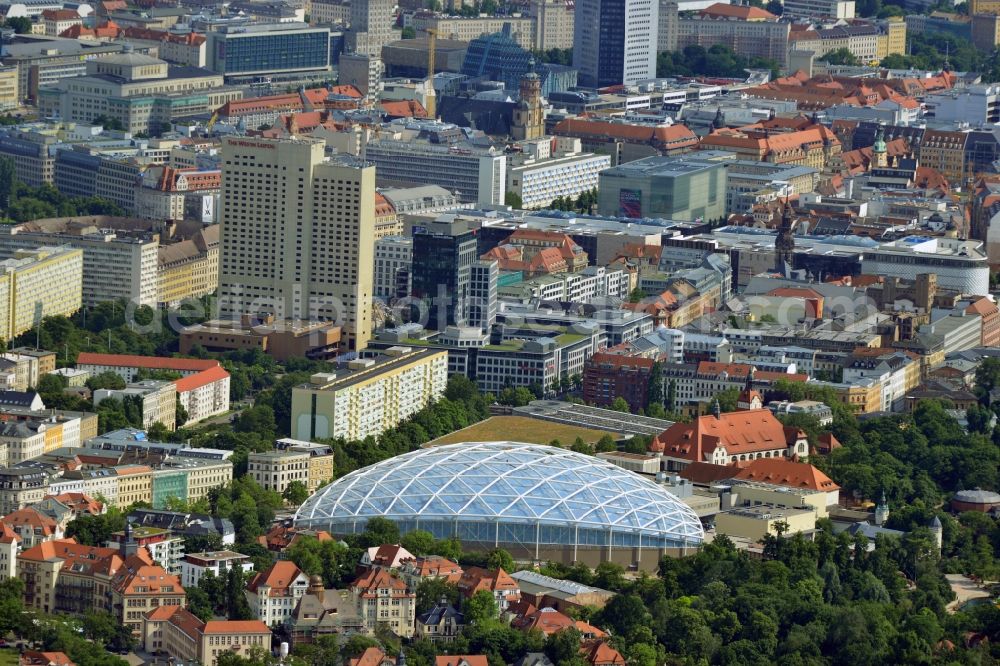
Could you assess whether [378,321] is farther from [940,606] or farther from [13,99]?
[13,99]

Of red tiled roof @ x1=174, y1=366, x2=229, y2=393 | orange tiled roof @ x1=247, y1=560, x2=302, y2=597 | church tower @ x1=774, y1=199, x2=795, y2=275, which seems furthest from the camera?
church tower @ x1=774, y1=199, x2=795, y2=275

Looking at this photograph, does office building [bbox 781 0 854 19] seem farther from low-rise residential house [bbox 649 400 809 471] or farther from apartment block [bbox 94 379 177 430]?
apartment block [bbox 94 379 177 430]

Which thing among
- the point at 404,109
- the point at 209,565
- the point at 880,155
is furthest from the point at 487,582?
the point at 404,109

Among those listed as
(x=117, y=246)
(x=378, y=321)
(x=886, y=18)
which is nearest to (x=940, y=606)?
(x=378, y=321)

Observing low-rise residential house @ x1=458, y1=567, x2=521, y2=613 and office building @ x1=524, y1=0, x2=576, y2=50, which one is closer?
low-rise residential house @ x1=458, y1=567, x2=521, y2=613

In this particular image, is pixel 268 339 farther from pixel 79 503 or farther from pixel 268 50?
pixel 268 50

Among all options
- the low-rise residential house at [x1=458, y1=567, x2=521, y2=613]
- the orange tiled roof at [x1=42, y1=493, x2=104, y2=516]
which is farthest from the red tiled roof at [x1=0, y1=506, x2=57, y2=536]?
the low-rise residential house at [x1=458, y1=567, x2=521, y2=613]

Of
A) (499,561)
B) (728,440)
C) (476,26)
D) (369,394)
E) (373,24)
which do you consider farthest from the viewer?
(476,26)
